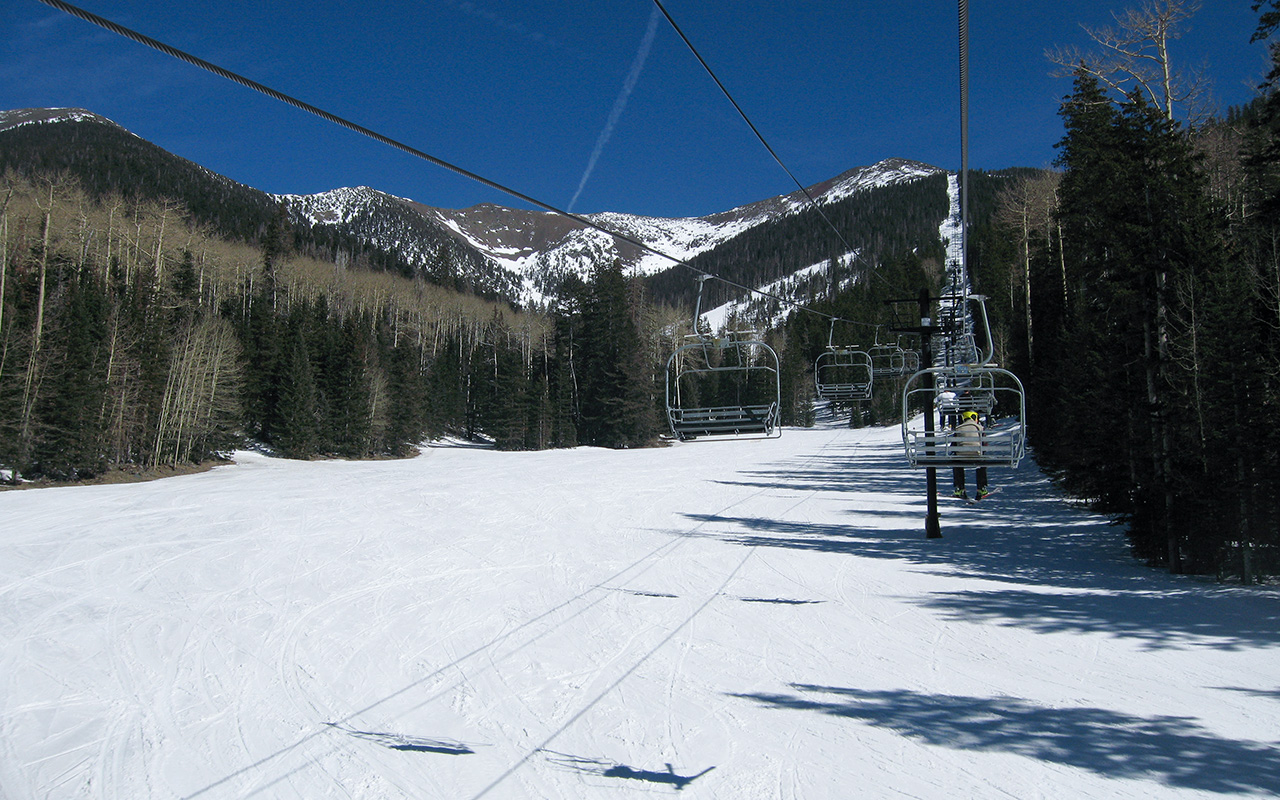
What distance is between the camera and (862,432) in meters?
73.9

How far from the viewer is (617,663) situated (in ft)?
35.2

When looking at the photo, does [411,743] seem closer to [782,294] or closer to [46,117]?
[782,294]

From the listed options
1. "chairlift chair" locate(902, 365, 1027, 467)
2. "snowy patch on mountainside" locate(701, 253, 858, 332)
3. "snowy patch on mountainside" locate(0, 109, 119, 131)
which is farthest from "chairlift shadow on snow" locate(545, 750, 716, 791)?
"snowy patch on mountainside" locate(0, 109, 119, 131)

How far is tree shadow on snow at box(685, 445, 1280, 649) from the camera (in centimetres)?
1213

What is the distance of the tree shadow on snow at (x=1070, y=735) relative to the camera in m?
6.95

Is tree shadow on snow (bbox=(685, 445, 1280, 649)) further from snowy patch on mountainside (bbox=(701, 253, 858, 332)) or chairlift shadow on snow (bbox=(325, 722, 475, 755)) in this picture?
snowy patch on mountainside (bbox=(701, 253, 858, 332))

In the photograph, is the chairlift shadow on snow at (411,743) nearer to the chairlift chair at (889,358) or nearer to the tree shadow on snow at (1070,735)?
the tree shadow on snow at (1070,735)

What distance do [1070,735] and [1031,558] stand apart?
11462 mm

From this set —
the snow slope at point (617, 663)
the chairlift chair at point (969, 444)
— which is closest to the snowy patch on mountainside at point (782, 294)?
the snow slope at point (617, 663)

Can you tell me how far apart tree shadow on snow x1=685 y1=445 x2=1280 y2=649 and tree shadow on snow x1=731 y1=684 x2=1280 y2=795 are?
374cm

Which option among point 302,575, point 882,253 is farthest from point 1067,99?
point 882,253

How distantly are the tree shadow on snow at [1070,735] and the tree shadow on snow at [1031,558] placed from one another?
3.74 metres

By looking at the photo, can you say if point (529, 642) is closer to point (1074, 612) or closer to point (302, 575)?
point (302, 575)

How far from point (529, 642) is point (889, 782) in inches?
257
